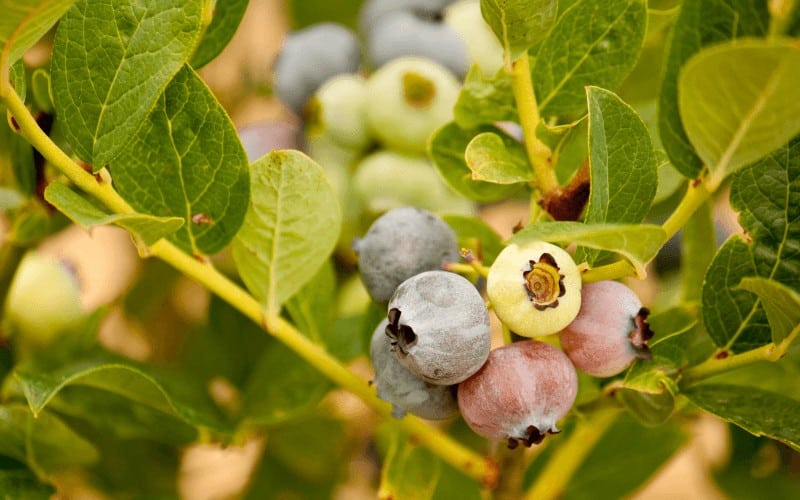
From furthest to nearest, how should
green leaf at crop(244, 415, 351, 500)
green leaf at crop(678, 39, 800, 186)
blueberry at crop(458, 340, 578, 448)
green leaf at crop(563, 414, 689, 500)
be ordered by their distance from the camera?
green leaf at crop(244, 415, 351, 500) → green leaf at crop(563, 414, 689, 500) → blueberry at crop(458, 340, 578, 448) → green leaf at crop(678, 39, 800, 186)

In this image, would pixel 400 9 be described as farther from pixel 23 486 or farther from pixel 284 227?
pixel 23 486

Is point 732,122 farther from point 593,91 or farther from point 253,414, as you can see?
point 253,414

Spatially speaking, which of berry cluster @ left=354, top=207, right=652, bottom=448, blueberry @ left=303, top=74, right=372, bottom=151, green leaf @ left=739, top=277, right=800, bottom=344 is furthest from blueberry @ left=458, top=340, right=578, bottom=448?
blueberry @ left=303, top=74, right=372, bottom=151

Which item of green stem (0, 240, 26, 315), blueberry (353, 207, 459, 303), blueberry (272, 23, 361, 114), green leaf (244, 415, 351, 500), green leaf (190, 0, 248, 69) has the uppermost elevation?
green leaf (190, 0, 248, 69)

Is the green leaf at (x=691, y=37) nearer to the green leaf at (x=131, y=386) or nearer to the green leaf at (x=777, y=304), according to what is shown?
the green leaf at (x=777, y=304)

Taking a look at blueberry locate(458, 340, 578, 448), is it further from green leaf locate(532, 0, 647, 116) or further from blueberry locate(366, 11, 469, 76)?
blueberry locate(366, 11, 469, 76)

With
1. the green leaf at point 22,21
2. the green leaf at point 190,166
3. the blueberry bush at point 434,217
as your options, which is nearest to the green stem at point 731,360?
the blueberry bush at point 434,217
